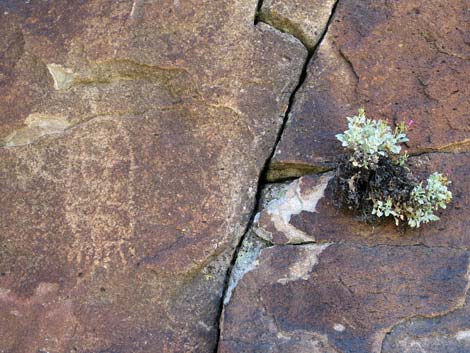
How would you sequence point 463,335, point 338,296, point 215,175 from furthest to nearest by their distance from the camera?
1. point 215,175
2. point 338,296
3. point 463,335

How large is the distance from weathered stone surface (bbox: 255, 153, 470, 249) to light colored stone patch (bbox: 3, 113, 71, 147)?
89cm

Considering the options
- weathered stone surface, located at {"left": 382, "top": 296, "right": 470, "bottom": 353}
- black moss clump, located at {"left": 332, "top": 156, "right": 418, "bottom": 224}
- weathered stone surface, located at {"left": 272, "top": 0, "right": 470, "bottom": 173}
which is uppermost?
weathered stone surface, located at {"left": 272, "top": 0, "right": 470, "bottom": 173}

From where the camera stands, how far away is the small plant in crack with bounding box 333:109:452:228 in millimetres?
2881

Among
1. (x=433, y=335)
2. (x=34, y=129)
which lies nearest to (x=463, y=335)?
(x=433, y=335)

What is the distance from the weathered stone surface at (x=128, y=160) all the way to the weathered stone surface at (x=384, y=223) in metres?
0.19

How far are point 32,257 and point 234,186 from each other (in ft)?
2.57

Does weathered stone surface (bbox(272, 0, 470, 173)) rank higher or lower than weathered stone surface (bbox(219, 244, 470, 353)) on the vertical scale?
higher

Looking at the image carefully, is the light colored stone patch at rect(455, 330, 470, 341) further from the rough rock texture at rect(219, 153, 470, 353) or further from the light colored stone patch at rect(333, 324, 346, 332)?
the light colored stone patch at rect(333, 324, 346, 332)

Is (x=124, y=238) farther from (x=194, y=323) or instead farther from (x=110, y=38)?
(x=110, y=38)

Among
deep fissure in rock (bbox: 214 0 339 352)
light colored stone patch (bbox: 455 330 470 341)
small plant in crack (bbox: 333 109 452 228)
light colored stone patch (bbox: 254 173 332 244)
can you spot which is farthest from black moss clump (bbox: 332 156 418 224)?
light colored stone patch (bbox: 455 330 470 341)

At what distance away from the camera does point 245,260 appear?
306 cm

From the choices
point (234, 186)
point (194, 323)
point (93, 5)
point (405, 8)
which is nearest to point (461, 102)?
point (405, 8)

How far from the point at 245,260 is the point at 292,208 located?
10.0 inches

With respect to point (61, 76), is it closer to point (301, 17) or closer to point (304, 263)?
point (301, 17)
